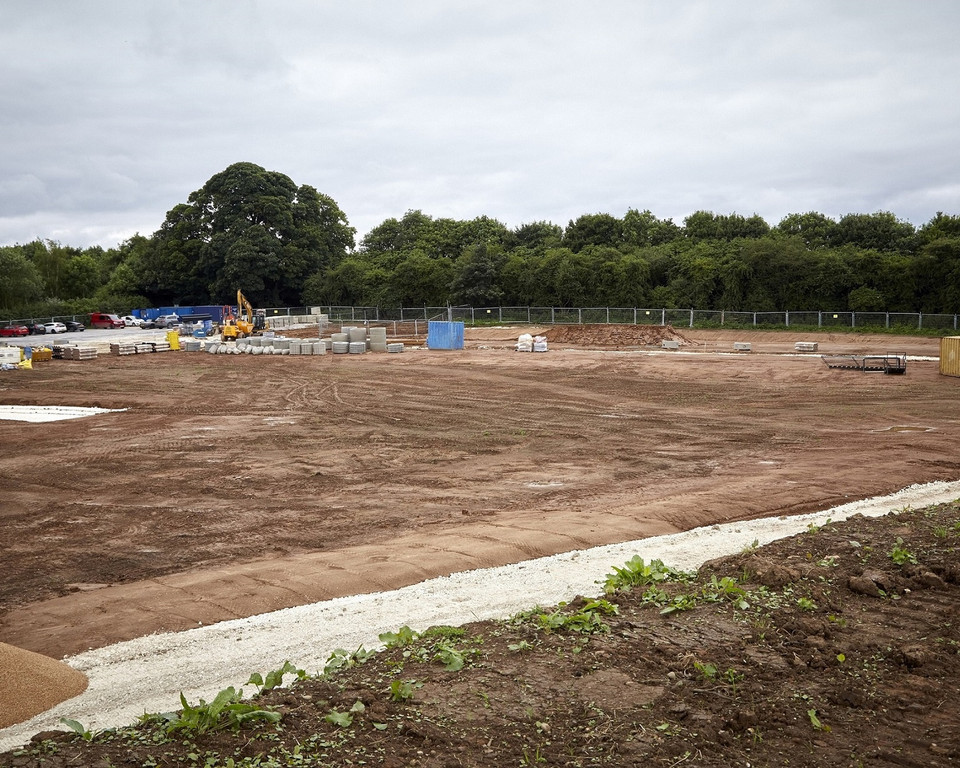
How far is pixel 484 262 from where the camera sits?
219 feet

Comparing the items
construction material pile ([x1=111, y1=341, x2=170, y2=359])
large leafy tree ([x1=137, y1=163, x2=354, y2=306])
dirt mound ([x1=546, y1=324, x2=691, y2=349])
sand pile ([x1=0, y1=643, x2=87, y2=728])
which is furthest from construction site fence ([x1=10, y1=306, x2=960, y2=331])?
sand pile ([x1=0, y1=643, x2=87, y2=728])

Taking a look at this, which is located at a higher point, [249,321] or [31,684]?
[249,321]

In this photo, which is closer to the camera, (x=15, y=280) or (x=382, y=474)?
(x=382, y=474)

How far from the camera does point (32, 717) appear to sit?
6266mm

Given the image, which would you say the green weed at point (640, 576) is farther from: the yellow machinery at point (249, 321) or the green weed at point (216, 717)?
the yellow machinery at point (249, 321)

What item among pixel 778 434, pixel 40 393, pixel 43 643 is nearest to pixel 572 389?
pixel 778 434

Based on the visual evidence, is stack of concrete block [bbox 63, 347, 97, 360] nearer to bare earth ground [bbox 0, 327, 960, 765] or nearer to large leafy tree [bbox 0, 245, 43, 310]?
bare earth ground [bbox 0, 327, 960, 765]

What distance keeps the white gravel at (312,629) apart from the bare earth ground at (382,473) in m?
0.47

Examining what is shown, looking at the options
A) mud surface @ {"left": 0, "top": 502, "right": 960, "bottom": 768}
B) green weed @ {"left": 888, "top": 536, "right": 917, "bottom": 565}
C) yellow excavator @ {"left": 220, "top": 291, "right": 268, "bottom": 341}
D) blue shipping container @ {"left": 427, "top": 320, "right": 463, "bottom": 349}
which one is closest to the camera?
mud surface @ {"left": 0, "top": 502, "right": 960, "bottom": 768}

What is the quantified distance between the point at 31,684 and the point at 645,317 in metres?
53.9

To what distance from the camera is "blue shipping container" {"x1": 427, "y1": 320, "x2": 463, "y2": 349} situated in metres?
46.8

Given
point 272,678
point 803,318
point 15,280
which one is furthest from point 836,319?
point 15,280

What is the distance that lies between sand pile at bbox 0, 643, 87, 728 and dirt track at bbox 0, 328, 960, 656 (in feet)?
3.06

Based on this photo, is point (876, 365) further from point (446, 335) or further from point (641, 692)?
point (641, 692)
